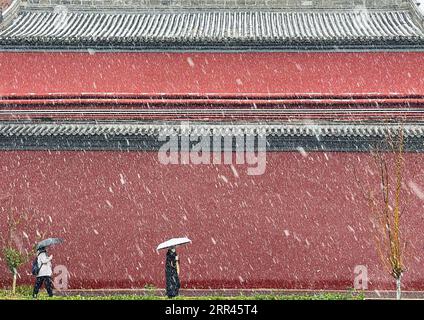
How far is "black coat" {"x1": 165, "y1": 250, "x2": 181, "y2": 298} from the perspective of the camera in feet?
34.6

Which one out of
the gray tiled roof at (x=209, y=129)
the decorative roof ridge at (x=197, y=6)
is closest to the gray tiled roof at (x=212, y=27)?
the decorative roof ridge at (x=197, y=6)

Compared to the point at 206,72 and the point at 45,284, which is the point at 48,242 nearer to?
the point at 45,284

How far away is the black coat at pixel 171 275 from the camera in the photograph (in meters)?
10.5

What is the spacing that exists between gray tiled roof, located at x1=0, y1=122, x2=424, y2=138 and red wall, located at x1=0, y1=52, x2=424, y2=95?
3.06 m

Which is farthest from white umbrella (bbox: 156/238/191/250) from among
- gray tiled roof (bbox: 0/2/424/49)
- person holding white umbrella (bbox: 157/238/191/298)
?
gray tiled roof (bbox: 0/2/424/49)

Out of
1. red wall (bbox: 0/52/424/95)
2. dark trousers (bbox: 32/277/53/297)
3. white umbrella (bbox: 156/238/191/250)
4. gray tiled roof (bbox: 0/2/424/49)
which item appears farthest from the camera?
gray tiled roof (bbox: 0/2/424/49)

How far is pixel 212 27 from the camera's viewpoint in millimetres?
16672

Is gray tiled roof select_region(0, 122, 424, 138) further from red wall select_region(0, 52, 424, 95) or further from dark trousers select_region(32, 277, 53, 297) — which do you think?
red wall select_region(0, 52, 424, 95)

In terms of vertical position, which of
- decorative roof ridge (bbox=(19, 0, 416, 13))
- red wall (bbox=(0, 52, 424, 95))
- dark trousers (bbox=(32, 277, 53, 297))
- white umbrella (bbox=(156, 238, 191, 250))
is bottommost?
dark trousers (bbox=(32, 277, 53, 297))

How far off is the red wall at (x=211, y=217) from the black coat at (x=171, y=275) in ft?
3.15

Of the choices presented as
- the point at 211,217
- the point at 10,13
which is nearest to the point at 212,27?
the point at 10,13

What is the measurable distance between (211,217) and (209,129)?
1633mm

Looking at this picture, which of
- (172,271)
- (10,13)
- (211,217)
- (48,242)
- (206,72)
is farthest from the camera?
→ (10,13)
